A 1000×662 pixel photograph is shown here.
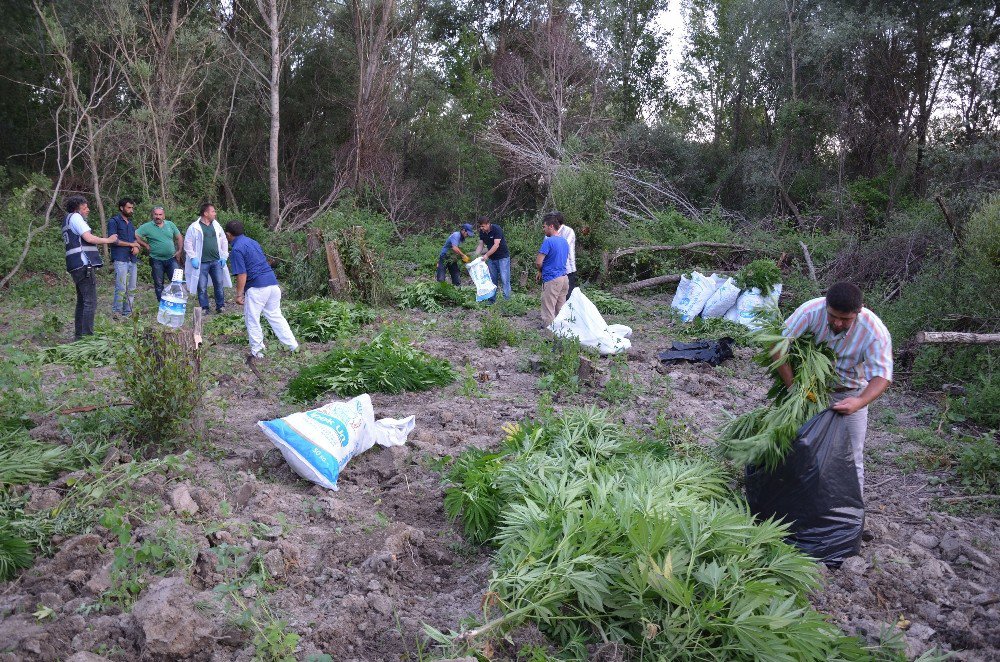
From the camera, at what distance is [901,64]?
18.1 m

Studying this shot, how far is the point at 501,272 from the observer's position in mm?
11812

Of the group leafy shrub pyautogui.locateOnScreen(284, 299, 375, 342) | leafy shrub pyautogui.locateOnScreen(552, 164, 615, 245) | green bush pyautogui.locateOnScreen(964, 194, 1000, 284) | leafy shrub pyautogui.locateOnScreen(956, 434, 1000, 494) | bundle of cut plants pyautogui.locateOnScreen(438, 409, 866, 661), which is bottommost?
leafy shrub pyautogui.locateOnScreen(956, 434, 1000, 494)

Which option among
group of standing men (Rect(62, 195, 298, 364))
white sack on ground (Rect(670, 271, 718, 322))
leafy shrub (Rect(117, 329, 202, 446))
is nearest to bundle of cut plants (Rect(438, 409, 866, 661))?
leafy shrub (Rect(117, 329, 202, 446))

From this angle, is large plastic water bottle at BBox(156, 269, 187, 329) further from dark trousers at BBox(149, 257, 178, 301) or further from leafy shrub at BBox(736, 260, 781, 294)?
leafy shrub at BBox(736, 260, 781, 294)

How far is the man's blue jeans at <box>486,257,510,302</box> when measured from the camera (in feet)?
38.6

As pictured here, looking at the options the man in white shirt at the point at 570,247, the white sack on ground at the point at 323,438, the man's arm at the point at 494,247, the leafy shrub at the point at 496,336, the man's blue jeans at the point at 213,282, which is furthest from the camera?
the man's arm at the point at 494,247

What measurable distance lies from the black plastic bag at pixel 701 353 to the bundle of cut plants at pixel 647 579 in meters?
4.56

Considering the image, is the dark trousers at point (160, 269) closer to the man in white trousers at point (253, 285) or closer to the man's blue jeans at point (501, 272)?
the man in white trousers at point (253, 285)

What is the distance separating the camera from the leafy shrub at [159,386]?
4793 mm

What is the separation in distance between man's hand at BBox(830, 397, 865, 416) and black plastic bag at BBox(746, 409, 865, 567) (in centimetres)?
3

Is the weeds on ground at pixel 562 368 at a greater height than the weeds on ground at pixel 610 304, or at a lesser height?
lesser

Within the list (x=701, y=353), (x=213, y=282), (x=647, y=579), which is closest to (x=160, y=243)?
(x=213, y=282)

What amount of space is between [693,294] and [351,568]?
25.8ft

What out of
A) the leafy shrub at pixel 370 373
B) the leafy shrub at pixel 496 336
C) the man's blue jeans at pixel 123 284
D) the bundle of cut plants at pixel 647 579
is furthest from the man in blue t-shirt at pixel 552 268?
the bundle of cut plants at pixel 647 579
